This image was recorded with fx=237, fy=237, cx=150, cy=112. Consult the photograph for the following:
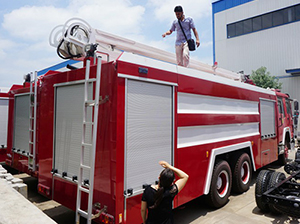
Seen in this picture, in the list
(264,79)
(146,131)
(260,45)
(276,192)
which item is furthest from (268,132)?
(260,45)

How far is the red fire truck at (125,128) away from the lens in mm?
2842

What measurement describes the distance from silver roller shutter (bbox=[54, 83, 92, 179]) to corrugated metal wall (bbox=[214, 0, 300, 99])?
20.7 metres

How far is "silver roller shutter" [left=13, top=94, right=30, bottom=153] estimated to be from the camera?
5.42m

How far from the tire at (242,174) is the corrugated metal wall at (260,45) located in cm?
1693

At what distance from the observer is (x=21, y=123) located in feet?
18.6

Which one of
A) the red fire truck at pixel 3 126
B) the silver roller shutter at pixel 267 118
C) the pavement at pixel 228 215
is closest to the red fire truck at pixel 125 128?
the pavement at pixel 228 215

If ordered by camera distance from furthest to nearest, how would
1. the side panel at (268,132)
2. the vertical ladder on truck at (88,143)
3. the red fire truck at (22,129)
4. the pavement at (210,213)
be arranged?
the side panel at (268,132) < the red fire truck at (22,129) < the pavement at (210,213) < the vertical ladder on truck at (88,143)

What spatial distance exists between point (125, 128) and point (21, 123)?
3954mm

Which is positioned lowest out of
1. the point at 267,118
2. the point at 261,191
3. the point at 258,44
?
the point at 261,191

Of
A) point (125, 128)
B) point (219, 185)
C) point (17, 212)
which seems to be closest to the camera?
point (17, 212)

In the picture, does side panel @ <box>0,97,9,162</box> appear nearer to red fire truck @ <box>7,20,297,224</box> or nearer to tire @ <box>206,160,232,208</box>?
red fire truck @ <box>7,20,297,224</box>

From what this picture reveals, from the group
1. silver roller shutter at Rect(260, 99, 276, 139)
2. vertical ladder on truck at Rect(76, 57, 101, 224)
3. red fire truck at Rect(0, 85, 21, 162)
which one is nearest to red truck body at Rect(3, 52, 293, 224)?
vertical ladder on truck at Rect(76, 57, 101, 224)

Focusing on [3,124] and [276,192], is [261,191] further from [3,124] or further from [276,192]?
[3,124]

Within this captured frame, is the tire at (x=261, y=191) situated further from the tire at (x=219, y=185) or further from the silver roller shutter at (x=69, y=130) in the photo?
the silver roller shutter at (x=69, y=130)
